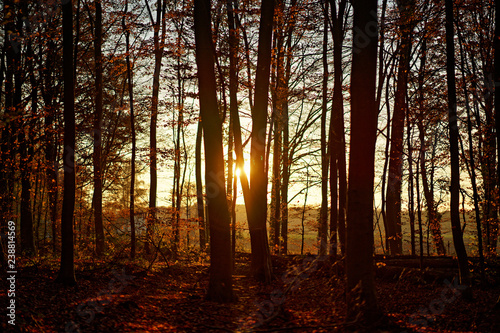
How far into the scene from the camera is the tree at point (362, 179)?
557 centimetres

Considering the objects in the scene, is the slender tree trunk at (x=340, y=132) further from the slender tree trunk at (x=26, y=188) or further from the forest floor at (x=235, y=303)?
the slender tree trunk at (x=26, y=188)

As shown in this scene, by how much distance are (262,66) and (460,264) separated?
288 inches

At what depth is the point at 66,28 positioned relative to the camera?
7832 mm

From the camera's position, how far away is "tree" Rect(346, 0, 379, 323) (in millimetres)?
5574

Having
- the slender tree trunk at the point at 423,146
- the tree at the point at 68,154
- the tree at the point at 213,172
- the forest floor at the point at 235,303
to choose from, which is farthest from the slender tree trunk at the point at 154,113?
the slender tree trunk at the point at 423,146

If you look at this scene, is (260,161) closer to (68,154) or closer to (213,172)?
(213,172)

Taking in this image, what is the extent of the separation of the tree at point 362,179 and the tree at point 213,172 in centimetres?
284

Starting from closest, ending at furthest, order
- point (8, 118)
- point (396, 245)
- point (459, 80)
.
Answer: point (8, 118), point (459, 80), point (396, 245)

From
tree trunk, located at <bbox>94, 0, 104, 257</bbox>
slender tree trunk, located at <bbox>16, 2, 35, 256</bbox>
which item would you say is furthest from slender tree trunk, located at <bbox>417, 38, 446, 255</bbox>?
slender tree trunk, located at <bbox>16, 2, 35, 256</bbox>

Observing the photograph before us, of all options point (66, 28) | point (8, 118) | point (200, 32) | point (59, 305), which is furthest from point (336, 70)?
point (59, 305)

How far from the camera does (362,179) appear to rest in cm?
559

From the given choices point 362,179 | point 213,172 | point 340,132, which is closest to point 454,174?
point 340,132

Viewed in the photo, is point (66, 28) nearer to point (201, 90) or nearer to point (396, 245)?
point (201, 90)

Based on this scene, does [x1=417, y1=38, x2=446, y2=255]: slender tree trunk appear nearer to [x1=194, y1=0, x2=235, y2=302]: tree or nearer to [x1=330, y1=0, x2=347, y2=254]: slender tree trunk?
[x1=330, y1=0, x2=347, y2=254]: slender tree trunk
